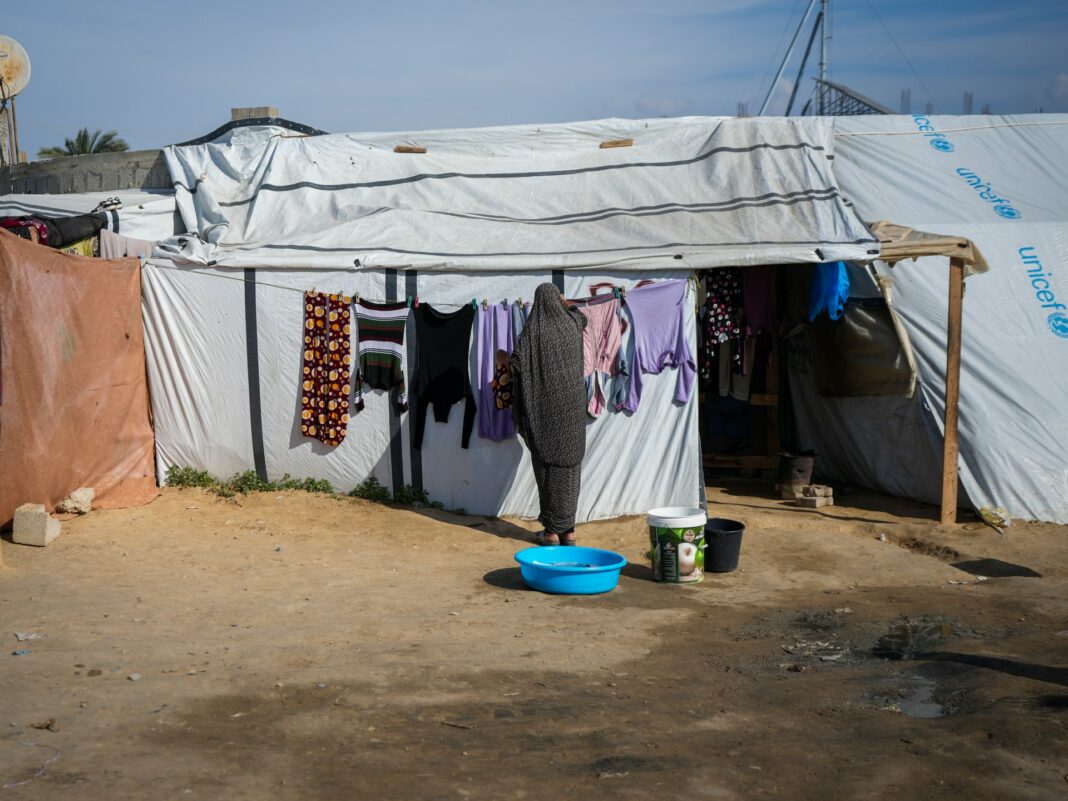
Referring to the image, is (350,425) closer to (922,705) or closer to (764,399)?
(764,399)

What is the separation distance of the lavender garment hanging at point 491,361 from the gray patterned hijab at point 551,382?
0.93 meters

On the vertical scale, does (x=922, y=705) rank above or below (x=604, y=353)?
below

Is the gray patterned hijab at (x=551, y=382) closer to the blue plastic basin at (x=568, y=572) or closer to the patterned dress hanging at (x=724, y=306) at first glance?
the blue plastic basin at (x=568, y=572)

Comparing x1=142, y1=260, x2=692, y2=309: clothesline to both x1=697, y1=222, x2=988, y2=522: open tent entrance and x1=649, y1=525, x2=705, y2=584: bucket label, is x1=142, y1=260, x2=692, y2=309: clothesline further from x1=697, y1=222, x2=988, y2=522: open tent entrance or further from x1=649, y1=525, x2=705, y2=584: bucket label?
x1=649, y1=525, x2=705, y2=584: bucket label

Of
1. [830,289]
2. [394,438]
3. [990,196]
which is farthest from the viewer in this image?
[990,196]

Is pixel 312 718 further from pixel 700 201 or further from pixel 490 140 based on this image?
pixel 490 140

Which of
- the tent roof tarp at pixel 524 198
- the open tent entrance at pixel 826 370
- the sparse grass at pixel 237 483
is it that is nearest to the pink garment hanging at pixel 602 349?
the tent roof tarp at pixel 524 198

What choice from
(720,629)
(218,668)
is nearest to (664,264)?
(720,629)

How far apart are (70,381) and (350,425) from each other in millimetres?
2022

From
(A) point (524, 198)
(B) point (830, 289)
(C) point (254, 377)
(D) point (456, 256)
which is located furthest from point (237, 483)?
(B) point (830, 289)

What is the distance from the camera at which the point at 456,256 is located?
7.98 meters

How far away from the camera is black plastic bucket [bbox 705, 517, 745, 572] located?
645 cm

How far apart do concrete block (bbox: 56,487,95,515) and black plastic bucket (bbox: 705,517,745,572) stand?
4311 millimetres

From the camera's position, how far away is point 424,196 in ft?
29.9
